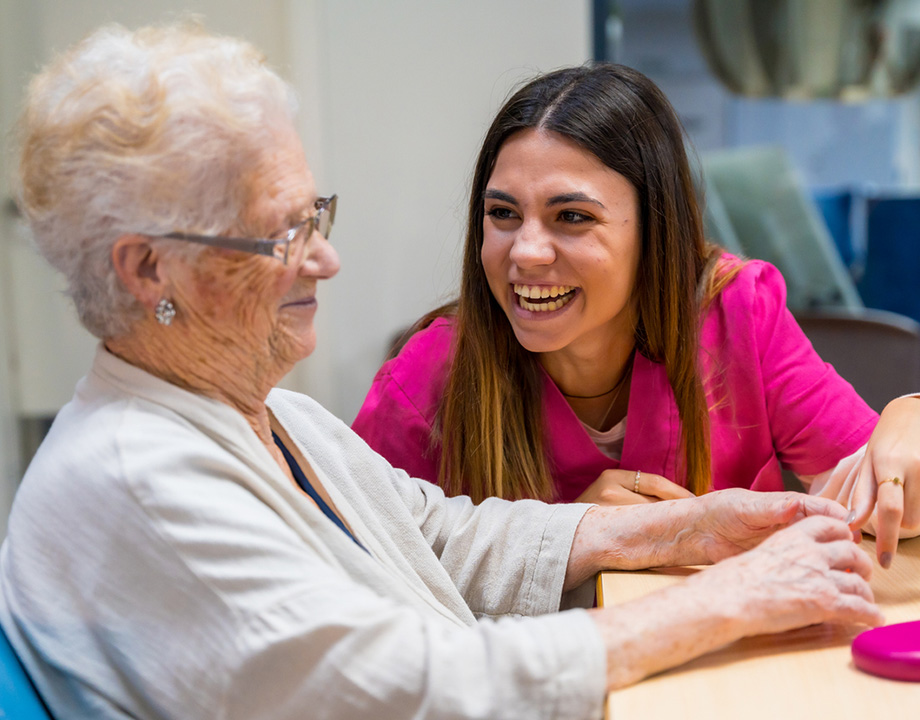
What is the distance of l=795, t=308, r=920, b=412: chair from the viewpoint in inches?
99.0

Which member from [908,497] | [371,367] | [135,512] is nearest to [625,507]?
[908,497]

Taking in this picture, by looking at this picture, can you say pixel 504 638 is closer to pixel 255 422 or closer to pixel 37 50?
pixel 255 422

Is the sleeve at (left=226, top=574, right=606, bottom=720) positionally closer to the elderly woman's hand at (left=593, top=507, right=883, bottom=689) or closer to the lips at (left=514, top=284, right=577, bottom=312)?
the elderly woman's hand at (left=593, top=507, right=883, bottom=689)

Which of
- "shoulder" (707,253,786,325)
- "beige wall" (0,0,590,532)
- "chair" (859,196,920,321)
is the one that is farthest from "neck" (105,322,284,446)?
"chair" (859,196,920,321)

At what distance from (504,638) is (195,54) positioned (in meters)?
0.59

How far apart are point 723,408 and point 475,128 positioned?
6.87 feet

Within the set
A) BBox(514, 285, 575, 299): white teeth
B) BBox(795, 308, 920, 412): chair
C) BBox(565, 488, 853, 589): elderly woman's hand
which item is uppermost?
BBox(514, 285, 575, 299): white teeth

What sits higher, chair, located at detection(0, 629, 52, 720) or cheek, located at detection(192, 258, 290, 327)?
cheek, located at detection(192, 258, 290, 327)

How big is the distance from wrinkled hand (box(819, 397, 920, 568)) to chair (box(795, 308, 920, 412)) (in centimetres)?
139

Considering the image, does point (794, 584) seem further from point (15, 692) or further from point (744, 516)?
point (15, 692)

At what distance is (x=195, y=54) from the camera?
2.92 ft

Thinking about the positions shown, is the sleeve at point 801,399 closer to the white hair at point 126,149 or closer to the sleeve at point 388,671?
the sleeve at point 388,671

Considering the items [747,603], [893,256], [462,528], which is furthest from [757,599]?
[893,256]

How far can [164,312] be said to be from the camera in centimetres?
88
